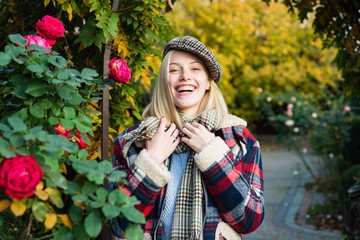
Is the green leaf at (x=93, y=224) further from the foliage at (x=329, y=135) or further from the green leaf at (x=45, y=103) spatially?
the foliage at (x=329, y=135)

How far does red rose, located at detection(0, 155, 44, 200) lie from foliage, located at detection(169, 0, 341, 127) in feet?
38.1

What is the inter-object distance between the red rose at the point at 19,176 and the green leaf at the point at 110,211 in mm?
181

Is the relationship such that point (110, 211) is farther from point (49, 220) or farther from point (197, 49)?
point (197, 49)

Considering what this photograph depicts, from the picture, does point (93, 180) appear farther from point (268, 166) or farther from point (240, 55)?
point (240, 55)

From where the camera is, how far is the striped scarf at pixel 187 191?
1409mm

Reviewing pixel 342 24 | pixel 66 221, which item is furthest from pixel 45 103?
pixel 342 24

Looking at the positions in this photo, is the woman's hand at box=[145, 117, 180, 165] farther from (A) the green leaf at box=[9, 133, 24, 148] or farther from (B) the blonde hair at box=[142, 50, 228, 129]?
(A) the green leaf at box=[9, 133, 24, 148]

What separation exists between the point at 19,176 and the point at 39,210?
121 mm

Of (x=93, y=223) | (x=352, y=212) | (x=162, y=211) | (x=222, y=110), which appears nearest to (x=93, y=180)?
(x=93, y=223)

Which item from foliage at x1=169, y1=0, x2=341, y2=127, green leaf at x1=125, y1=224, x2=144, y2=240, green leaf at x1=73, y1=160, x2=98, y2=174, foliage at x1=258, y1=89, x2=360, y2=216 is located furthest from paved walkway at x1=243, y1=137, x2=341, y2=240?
foliage at x1=169, y1=0, x2=341, y2=127

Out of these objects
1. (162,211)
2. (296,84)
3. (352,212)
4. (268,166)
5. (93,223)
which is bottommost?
(268,166)

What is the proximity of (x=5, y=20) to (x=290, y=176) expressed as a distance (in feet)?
23.7

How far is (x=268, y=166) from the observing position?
32.2 ft

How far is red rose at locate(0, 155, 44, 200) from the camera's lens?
2.89ft
